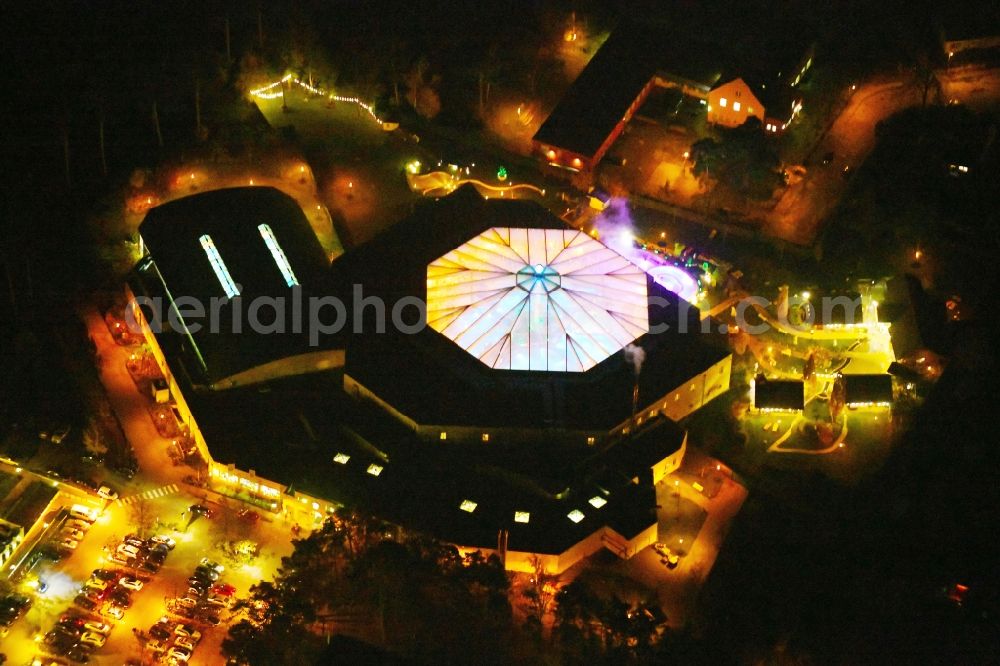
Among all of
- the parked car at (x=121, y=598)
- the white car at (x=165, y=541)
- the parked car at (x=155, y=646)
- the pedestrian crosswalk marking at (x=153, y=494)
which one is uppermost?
the pedestrian crosswalk marking at (x=153, y=494)

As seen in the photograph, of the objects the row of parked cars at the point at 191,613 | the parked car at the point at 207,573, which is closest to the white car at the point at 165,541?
the row of parked cars at the point at 191,613

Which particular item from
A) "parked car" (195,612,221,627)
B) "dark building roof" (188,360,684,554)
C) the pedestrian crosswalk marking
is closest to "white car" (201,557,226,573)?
"parked car" (195,612,221,627)

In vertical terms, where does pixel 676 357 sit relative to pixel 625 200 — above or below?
below

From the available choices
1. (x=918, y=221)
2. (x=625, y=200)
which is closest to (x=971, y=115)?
(x=918, y=221)

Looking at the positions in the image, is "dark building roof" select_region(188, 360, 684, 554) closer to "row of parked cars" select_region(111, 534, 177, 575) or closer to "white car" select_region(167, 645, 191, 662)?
"row of parked cars" select_region(111, 534, 177, 575)

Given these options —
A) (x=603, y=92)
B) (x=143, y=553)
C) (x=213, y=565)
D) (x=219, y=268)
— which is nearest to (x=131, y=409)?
(x=219, y=268)

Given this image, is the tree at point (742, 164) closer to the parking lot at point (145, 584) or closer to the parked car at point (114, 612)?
the parking lot at point (145, 584)

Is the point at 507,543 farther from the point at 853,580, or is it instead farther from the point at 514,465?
the point at 853,580
